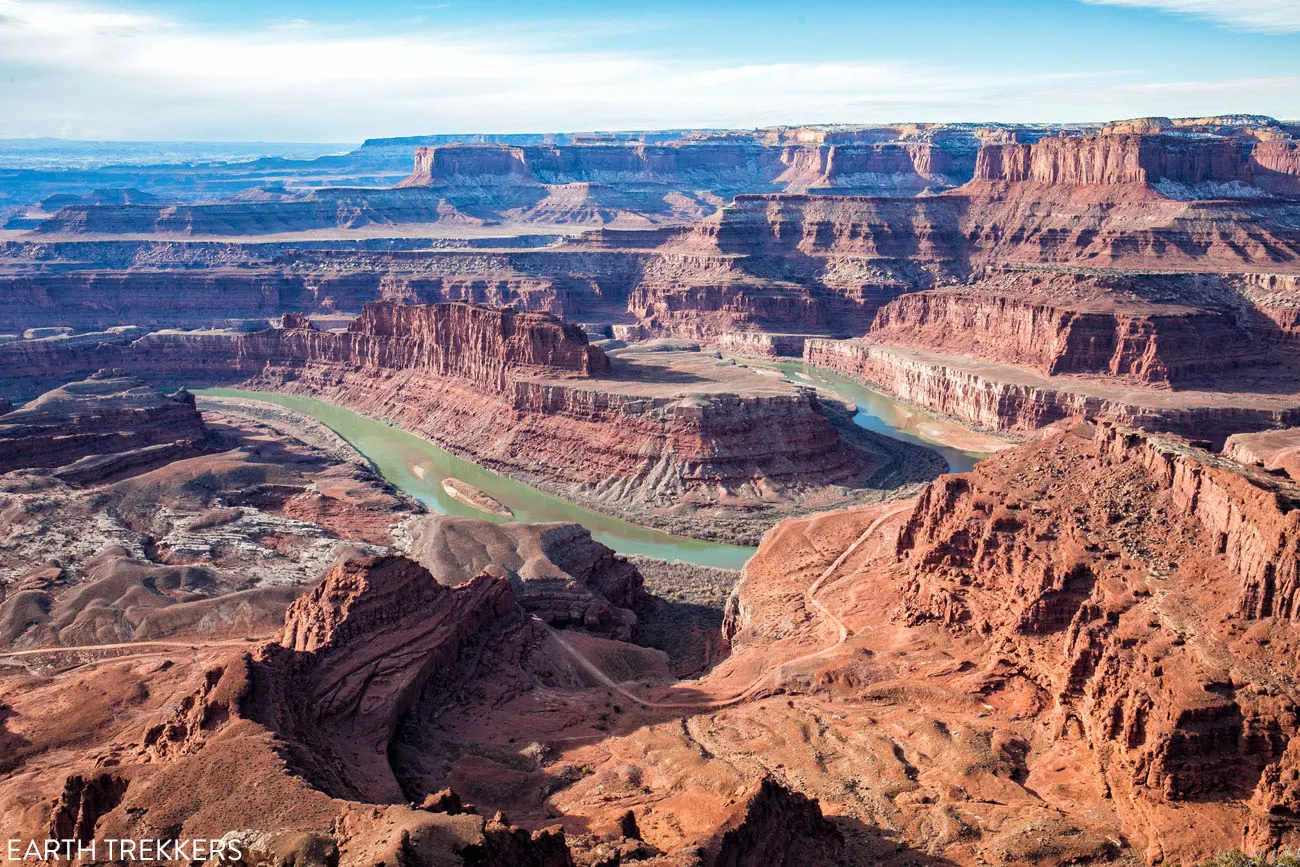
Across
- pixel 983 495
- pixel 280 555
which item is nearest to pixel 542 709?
pixel 983 495

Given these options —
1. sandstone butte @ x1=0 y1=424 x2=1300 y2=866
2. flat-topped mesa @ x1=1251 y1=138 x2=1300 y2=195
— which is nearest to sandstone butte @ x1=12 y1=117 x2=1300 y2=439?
flat-topped mesa @ x1=1251 y1=138 x2=1300 y2=195

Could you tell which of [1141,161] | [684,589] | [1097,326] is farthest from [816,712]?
[1141,161]

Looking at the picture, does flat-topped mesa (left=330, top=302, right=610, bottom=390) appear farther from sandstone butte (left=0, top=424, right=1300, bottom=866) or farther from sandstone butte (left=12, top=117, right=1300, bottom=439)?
sandstone butte (left=0, top=424, right=1300, bottom=866)

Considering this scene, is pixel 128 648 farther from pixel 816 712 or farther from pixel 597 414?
pixel 597 414

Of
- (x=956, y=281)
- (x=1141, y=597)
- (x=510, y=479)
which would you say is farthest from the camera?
(x=956, y=281)

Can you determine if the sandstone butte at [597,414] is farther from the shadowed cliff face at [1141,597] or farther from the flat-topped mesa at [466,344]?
the shadowed cliff face at [1141,597]

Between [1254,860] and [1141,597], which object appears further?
[1141,597]

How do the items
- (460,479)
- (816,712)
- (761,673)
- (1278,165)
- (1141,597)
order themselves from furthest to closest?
1. (1278,165)
2. (460,479)
3. (761,673)
4. (816,712)
5. (1141,597)
